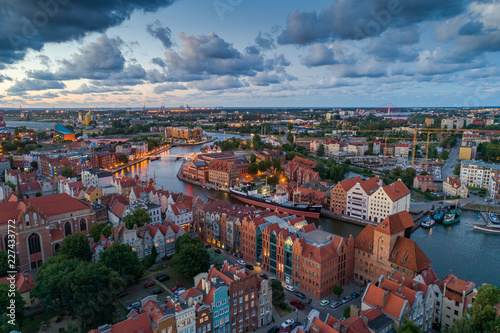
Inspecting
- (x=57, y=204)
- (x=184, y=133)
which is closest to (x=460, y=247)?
(x=57, y=204)

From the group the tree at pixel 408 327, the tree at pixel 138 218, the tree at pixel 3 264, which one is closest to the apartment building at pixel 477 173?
the tree at pixel 408 327

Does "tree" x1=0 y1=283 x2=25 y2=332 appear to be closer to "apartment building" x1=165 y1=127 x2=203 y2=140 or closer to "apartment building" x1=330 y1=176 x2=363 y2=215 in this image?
"apartment building" x1=330 y1=176 x2=363 y2=215

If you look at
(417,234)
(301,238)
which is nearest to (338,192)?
(417,234)

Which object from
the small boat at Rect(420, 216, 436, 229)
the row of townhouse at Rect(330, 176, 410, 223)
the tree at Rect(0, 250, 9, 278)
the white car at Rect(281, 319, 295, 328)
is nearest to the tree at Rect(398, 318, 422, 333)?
the white car at Rect(281, 319, 295, 328)

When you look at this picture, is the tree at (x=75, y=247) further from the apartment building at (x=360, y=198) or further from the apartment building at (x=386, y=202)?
the apartment building at (x=386, y=202)

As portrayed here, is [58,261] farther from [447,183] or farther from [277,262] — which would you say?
[447,183]

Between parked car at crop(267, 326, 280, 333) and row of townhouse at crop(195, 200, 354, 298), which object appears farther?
row of townhouse at crop(195, 200, 354, 298)

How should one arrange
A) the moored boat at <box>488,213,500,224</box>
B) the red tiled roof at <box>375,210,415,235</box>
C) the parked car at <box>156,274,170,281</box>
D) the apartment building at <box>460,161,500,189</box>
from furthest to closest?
the apartment building at <box>460,161,500,189</box> → the moored boat at <box>488,213,500,224</box> → the parked car at <box>156,274,170,281</box> → the red tiled roof at <box>375,210,415,235</box>
